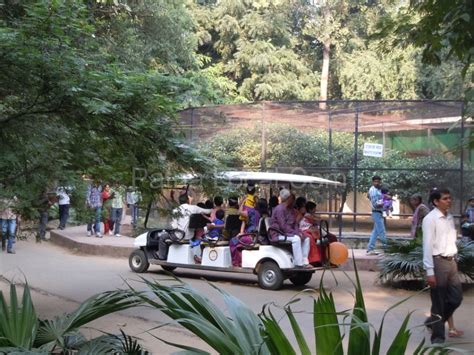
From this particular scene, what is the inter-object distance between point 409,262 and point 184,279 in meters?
4.41

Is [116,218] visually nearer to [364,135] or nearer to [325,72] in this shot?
[364,135]

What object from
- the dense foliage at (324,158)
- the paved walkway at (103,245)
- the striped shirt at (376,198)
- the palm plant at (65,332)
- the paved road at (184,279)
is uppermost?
the dense foliage at (324,158)

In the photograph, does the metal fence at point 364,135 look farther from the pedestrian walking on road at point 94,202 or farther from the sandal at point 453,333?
the sandal at point 453,333

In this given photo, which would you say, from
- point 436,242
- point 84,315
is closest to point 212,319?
point 84,315

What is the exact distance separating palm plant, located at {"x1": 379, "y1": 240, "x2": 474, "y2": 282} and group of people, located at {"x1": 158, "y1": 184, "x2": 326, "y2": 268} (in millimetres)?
1353

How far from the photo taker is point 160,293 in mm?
3008

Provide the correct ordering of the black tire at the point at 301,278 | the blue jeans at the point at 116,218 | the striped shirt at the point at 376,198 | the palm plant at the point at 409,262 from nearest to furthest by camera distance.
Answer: the palm plant at the point at 409,262
the black tire at the point at 301,278
the striped shirt at the point at 376,198
the blue jeans at the point at 116,218

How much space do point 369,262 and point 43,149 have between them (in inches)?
383

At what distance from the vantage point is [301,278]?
12.9 meters

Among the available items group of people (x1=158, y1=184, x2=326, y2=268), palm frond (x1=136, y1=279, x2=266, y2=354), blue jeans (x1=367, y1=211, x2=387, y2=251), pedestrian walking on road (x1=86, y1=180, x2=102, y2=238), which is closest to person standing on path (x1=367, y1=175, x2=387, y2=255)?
blue jeans (x1=367, y1=211, x2=387, y2=251)

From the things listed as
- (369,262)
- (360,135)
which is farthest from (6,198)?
(360,135)

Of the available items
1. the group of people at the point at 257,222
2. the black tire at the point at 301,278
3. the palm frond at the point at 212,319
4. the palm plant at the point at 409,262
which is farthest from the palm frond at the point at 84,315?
the black tire at the point at 301,278

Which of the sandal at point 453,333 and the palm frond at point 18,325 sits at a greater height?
the palm frond at point 18,325

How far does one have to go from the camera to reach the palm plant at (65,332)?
3658 millimetres
